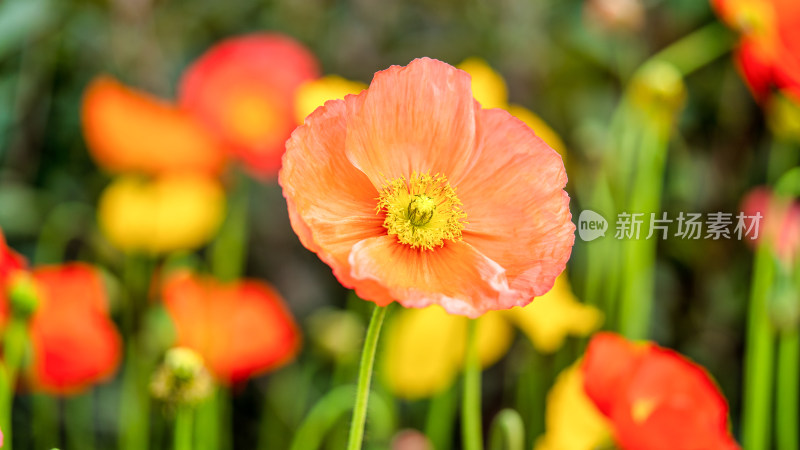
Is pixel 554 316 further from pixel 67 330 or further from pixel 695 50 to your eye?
pixel 695 50

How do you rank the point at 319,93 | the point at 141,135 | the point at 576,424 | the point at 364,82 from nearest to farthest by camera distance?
the point at 576,424, the point at 319,93, the point at 141,135, the point at 364,82

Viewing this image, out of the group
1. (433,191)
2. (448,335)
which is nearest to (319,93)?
(448,335)

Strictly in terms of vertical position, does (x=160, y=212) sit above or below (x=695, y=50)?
below

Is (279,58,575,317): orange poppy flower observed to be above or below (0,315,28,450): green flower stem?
above

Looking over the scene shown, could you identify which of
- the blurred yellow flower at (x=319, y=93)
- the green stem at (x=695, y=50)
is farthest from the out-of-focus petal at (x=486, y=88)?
the green stem at (x=695, y=50)

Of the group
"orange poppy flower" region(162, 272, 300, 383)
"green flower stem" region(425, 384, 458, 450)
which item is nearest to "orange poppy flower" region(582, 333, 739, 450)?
"green flower stem" region(425, 384, 458, 450)

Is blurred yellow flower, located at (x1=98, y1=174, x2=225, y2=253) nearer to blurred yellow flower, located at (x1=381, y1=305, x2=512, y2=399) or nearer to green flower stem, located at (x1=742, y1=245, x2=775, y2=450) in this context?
blurred yellow flower, located at (x1=381, y1=305, x2=512, y2=399)

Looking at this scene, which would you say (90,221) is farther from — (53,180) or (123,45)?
(123,45)
